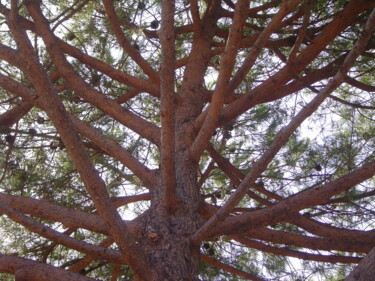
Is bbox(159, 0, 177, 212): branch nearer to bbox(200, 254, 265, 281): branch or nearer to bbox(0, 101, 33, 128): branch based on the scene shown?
bbox(200, 254, 265, 281): branch

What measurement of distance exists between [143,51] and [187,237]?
224 cm

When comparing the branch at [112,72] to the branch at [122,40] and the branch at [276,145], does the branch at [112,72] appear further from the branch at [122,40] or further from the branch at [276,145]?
the branch at [276,145]

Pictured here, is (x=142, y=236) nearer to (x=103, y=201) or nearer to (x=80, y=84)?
(x=103, y=201)

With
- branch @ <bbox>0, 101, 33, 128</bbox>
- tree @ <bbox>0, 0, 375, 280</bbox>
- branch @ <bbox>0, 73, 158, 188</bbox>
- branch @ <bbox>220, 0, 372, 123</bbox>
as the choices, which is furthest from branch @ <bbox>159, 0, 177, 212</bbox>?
branch @ <bbox>0, 101, 33, 128</bbox>

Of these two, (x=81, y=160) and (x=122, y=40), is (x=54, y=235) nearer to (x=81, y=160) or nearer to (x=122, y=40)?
(x=81, y=160)

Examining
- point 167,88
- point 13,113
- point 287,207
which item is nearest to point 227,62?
point 167,88

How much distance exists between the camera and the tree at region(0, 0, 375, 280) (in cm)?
197

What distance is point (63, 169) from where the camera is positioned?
4.00 meters

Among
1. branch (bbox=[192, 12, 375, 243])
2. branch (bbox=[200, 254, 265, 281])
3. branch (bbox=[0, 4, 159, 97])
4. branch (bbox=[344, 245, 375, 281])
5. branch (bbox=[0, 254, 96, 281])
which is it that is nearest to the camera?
branch (bbox=[344, 245, 375, 281])

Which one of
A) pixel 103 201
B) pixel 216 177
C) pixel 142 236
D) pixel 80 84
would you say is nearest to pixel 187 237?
pixel 142 236

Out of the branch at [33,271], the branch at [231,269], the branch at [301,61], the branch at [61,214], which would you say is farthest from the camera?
the branch at [231,269]

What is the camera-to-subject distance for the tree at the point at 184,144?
1974 mm

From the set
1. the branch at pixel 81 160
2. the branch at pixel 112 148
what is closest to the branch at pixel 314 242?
the branch at pixel 112 148

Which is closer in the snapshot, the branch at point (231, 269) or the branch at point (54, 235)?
the branch at point (54, 235)
